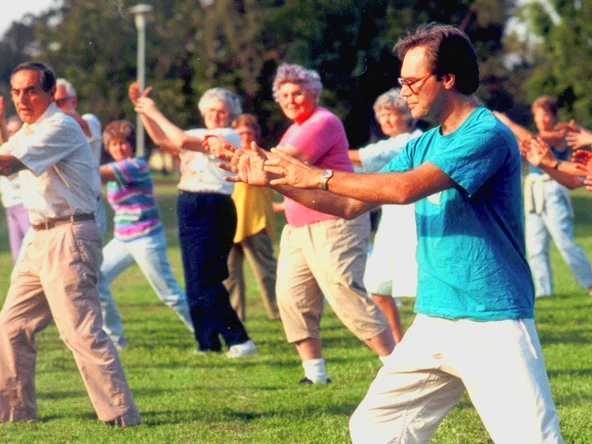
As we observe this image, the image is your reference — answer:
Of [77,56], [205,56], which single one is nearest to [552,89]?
[205,56]

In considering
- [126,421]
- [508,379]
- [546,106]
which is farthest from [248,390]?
[546,106]

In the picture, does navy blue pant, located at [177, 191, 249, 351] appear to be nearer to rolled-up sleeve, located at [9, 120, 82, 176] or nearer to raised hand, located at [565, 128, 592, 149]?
rolled-up sleeve, located at [9, 120, 82, 176]

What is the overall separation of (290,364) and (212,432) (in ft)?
8.45

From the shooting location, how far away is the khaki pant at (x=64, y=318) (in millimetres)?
7227

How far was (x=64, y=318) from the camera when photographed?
723cm

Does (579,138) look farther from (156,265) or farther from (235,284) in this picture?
(235,284)

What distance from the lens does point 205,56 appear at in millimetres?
50094

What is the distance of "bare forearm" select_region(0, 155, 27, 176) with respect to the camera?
6.91m

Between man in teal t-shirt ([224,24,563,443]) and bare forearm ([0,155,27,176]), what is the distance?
2461mm

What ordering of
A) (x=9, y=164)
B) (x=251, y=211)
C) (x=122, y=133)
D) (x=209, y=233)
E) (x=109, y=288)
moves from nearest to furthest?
(x=9, y=164)
(x=209, y=233)
(x=122, y=133)
(x=109, y=288)
(x=251, y=211)

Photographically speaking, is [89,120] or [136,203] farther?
[136,203]

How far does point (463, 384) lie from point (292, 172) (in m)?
1.07

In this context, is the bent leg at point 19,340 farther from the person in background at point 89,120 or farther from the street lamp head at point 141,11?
the street lamp head at point 141,11

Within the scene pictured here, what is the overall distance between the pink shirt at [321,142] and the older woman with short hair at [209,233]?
185cm
